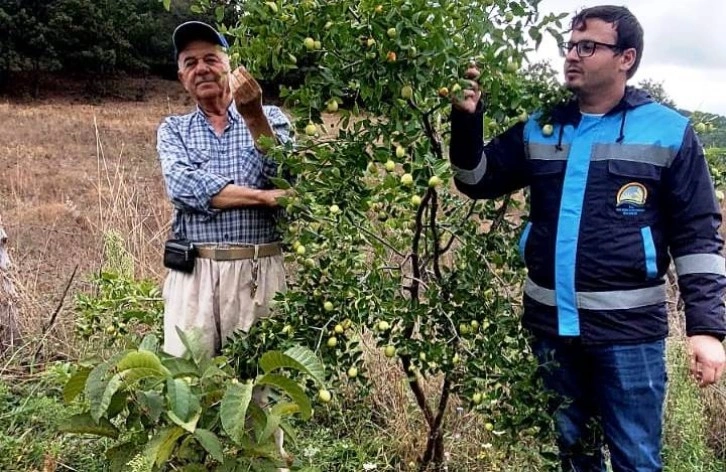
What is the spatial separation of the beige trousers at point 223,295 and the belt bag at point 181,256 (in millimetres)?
30

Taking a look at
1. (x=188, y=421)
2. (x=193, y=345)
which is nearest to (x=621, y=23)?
(x=193, y=345)

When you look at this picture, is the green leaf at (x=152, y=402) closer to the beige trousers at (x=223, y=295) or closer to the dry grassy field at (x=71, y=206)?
the beige trousers at (x=223, y=295)

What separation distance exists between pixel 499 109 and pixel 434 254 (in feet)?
1.71

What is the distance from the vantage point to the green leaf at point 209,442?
2.07 metres

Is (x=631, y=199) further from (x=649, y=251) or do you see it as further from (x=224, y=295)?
(x=224, y=295)

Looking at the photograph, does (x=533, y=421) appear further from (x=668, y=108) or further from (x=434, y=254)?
(x=668, y=108)

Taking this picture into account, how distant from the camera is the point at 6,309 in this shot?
4.14m

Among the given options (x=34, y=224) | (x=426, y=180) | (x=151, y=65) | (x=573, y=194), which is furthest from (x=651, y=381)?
(x=151, y=65)

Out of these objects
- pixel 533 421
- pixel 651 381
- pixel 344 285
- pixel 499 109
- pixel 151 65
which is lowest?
pixel 533 421

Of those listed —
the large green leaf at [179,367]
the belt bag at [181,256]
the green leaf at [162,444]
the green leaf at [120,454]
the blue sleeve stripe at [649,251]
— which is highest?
the blue sleeve stripe at [649,251]

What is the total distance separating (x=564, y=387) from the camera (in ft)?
8.07

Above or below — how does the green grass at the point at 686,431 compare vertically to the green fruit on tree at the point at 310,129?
below

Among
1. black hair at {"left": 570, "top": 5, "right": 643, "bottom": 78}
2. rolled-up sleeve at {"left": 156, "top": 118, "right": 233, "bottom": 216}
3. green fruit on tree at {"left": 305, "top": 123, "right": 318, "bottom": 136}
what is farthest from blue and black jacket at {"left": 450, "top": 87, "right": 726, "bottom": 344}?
rolled-up sleeve at {"left": 156, "top": 118, "right": 233, "bottom": 216}

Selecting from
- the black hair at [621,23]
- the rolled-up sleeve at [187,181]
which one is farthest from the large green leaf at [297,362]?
the black hair at [621,23]
